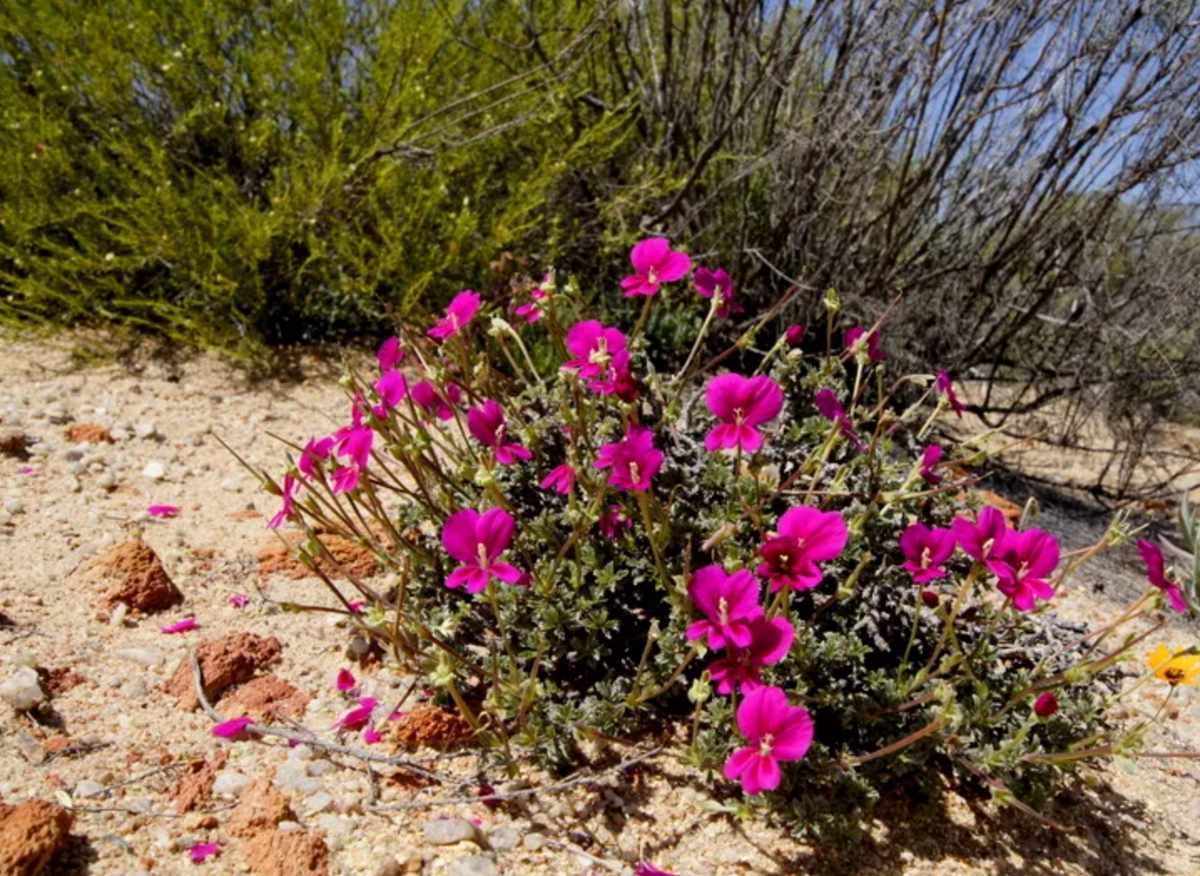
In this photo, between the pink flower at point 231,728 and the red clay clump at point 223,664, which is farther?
the red clay clump at point 223,664

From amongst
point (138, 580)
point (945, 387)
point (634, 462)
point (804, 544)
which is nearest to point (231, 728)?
point (138, 580)

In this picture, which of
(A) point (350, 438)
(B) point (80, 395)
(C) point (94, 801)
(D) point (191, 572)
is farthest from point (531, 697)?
(B) point (80, 395)

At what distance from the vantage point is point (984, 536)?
149 centimetres

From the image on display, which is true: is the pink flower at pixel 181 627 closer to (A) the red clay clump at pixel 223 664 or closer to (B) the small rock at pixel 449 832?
(A) the red clay clump at pixel 223 664

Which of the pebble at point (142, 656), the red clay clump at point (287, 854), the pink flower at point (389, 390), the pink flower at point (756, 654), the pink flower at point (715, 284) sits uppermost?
the pink flower at point (715, 284)

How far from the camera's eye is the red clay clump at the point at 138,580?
2.04 metres

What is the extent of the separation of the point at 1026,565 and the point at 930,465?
0.26 m

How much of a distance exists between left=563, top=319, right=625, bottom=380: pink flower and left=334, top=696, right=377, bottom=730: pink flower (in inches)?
28.1

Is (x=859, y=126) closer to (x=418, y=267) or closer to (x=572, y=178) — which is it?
(x=572, y=178)

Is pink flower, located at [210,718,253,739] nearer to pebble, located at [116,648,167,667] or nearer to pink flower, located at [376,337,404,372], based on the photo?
pebble, located at [116,648,167,667]

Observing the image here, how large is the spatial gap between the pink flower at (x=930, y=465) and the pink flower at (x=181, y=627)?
4.89 feet

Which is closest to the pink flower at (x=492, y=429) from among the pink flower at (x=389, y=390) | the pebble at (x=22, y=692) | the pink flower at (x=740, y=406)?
the pink flower at (x=389, y=390)

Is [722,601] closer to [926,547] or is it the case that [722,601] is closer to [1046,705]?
[926,547]

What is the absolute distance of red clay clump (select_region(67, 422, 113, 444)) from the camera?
9.39 ft
